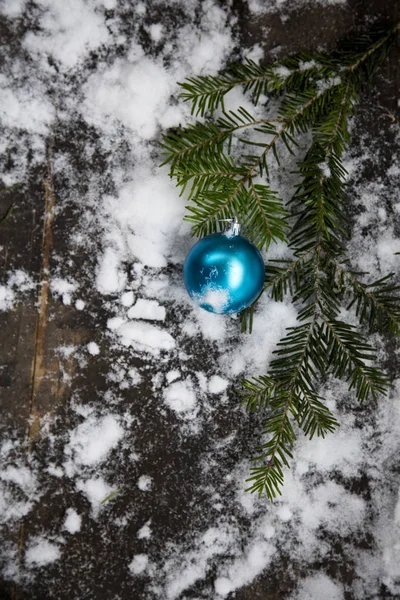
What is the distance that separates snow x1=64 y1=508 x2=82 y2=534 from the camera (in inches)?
47.2

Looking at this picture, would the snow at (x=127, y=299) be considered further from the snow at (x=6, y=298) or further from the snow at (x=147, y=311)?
the snow at (x=6, y=298)

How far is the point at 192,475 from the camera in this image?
1226 millimetres

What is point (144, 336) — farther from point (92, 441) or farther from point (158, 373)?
point (92, 441)

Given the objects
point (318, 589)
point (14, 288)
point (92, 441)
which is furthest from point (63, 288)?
point (318, 589)

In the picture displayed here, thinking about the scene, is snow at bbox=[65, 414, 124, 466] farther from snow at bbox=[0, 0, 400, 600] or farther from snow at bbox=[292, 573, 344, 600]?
snow at bbox=[292, 573, 344, 600]

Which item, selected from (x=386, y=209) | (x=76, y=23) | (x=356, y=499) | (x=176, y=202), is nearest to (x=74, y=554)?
(x=356, y=499)

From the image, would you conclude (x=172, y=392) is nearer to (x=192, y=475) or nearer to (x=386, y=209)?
(x=192, y=475)

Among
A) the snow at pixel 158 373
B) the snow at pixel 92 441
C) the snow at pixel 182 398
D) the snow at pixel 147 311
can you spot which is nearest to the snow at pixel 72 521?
the snow at pixel 158 373

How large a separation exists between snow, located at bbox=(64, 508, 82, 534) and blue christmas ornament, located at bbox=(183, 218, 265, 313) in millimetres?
614

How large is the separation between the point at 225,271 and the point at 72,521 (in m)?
0.72

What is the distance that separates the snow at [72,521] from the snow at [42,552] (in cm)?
5

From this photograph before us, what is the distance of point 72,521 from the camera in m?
1.20

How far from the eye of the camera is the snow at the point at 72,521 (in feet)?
3.93

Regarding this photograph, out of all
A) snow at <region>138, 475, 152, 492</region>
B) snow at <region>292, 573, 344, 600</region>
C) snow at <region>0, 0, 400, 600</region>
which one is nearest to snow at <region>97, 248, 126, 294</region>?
snow at <region>0, 0, 400, 600</region>
